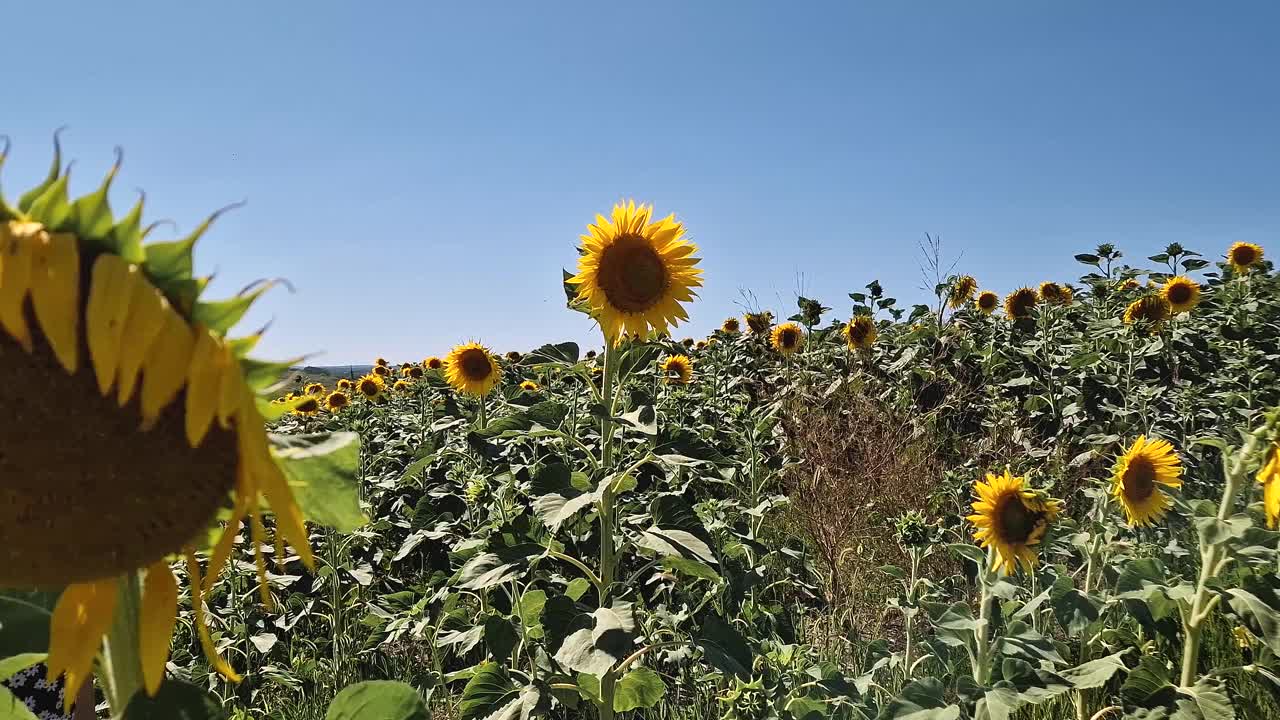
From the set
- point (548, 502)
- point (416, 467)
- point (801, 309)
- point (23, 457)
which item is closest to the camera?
point (23, 457)

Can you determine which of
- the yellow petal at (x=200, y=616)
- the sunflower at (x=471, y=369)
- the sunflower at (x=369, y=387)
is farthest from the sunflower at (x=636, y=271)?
the sunflower at (x=369, y=387)

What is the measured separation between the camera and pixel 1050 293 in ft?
26.2

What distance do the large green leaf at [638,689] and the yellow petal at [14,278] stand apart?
6.29ft

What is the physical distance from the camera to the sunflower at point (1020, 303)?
7465mm

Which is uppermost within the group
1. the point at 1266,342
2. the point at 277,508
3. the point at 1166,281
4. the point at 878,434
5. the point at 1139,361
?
the point at 1166,281

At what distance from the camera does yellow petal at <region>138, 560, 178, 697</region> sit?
1.81 ft

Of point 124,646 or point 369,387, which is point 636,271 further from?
point 369,387

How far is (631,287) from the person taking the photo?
2.65 meters

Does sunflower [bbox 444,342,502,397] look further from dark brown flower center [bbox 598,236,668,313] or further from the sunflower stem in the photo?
the sunflower stem

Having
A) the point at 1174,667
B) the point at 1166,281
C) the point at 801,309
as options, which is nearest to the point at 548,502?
the point at 1174,667

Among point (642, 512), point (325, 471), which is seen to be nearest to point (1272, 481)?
point (642, 512)

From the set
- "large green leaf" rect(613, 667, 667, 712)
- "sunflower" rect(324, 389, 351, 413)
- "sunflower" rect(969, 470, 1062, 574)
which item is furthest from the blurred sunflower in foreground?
"sunflower" rect(324, 389, 351, 413)

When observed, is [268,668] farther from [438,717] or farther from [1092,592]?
[1092,592]

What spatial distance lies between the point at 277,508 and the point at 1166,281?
7870 millimetres
